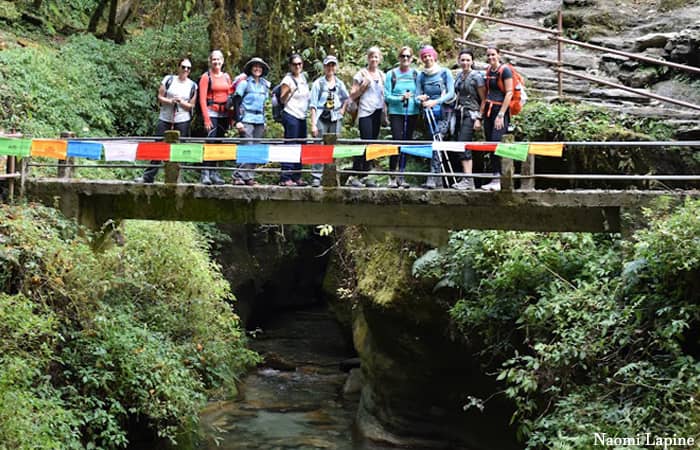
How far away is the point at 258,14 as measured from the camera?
22.2 m

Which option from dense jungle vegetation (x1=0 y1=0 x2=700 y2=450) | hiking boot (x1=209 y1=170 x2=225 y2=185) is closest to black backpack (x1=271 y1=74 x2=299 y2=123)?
hiking boot (x1=209 y1=170 x2=225 y2=185)

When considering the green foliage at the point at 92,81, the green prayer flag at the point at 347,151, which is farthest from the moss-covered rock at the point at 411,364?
→ the green foliage at the point at 92,81

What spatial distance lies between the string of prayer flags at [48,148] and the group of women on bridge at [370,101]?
122cm

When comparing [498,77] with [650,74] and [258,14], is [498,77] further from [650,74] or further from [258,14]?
[258,14]

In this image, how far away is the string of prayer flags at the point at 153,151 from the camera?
1230 centimetres

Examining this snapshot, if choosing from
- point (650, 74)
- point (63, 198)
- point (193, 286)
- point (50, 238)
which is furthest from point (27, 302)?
point (650, 74)

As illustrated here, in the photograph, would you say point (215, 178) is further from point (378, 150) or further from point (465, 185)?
point (465, 185)

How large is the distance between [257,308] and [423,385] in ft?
31.5

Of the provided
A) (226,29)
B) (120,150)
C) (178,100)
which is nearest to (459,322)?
(178,100)

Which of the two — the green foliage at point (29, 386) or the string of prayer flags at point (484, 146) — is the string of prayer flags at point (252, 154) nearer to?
the string of prayer flags at point (484, 146)

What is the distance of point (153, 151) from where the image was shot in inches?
489

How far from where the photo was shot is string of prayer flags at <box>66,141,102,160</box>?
12578 mm

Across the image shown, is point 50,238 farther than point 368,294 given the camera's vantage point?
No

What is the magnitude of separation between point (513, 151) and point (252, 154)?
3.46 m
